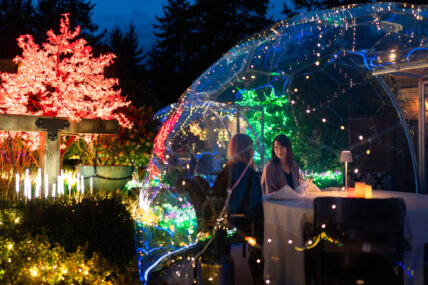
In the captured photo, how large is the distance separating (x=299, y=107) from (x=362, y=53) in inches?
64.0

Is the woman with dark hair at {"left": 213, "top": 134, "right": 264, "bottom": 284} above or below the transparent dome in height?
below

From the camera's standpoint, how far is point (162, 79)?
28.2 m

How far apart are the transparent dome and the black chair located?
1.31 meters

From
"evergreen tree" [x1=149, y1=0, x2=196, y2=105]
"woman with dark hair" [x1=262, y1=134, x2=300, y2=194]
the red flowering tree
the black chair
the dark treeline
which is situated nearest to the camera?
the black chair

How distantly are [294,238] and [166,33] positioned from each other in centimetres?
2729

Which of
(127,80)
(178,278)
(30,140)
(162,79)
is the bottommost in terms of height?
(178,278)

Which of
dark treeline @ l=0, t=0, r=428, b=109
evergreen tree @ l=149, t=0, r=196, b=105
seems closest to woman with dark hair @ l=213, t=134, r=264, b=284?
dark treeline @ l=0, t=0, r=428, b=109

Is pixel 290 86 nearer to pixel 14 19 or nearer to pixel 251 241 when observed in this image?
pixel 251 241

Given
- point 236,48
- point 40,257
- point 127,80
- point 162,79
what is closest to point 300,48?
point 236,48

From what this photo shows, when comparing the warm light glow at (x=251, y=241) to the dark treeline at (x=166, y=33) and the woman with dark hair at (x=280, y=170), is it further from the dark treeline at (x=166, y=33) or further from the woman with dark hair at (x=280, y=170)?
the dark treeline at (x=166, y=33)

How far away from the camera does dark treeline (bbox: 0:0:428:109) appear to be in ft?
66.0

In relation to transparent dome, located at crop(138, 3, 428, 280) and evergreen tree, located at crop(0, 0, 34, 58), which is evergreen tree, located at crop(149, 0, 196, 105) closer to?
evergreen tree, located at crop(0, 0, 34, 58)

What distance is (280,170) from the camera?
15.7 ft

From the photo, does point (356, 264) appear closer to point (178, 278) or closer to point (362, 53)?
point (178, 278)
